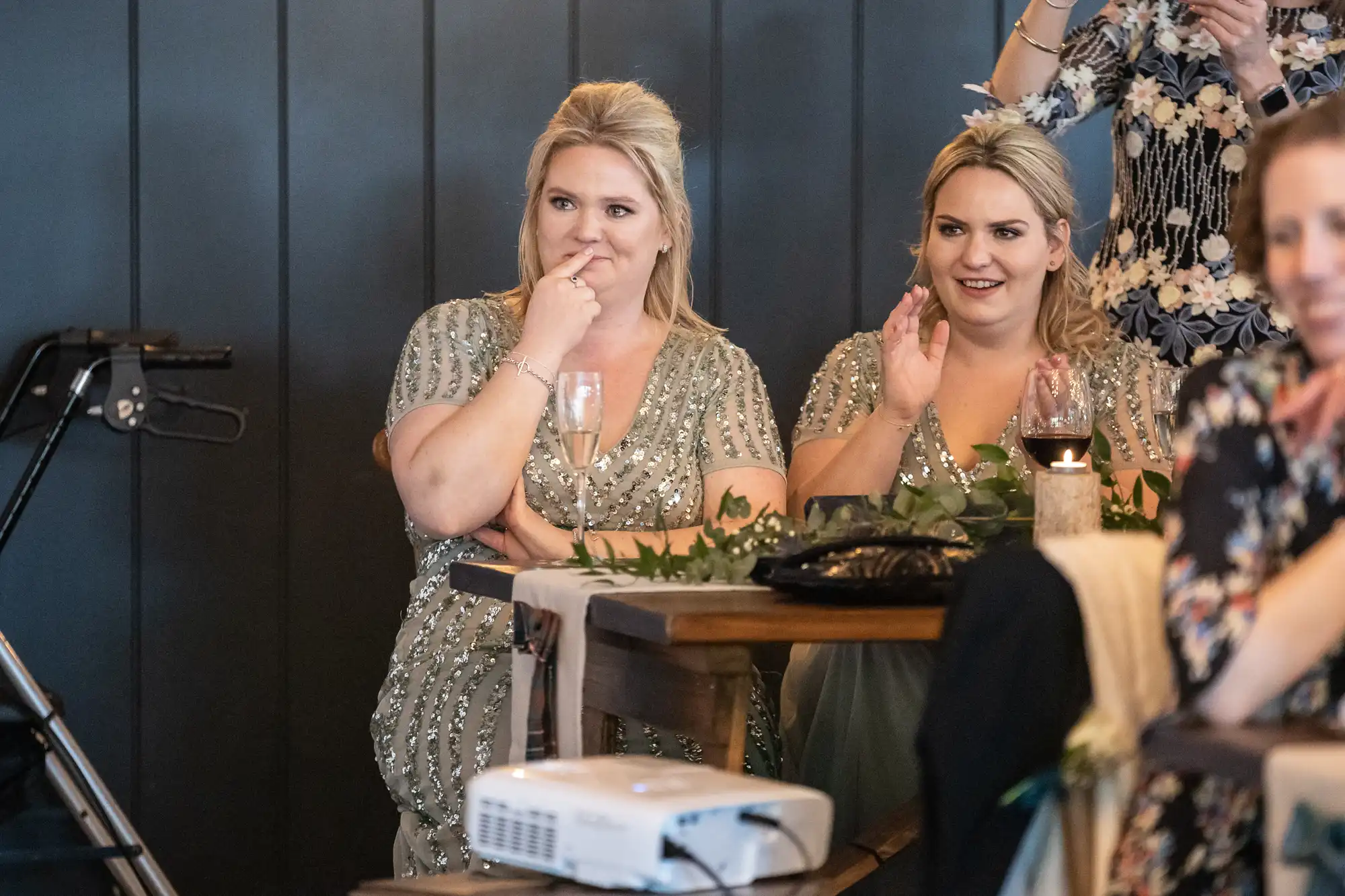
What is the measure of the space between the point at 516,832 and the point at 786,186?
5.61 ft

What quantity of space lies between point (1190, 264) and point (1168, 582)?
125cm

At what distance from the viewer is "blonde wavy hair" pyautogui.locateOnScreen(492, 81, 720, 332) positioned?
7.27ft

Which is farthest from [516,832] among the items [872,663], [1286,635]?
[872,663]

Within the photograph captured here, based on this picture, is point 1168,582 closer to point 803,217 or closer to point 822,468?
point 822,468

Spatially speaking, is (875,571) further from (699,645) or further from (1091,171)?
(1091,171)

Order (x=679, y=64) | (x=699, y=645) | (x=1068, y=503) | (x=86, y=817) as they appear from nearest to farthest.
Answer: (x=699, y=645), (x=1068, y=503), (x=86, y=817), (x=679, y=64)

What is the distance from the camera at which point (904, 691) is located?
79.4 inches

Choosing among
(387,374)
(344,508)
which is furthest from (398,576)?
(387,374)

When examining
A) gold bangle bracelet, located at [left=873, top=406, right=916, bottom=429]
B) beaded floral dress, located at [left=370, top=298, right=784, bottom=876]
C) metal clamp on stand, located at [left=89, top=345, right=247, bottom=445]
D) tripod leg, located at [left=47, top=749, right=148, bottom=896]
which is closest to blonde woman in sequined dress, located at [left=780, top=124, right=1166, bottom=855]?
gold bangle bracelet, located at [left=873, top=406, right=916, bottom=429]

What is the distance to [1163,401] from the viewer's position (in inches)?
84.4

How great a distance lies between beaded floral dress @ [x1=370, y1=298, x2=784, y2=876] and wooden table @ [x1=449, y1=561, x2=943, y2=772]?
384 mm

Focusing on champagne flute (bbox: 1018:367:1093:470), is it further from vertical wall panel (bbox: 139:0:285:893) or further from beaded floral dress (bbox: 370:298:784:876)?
vertical wall panel (bbox: 139:0:285:893)

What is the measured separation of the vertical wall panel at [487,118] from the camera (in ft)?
8.60

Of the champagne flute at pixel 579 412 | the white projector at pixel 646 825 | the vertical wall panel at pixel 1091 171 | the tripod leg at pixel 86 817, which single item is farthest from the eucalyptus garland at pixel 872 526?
the vertical wall panel at pixel 1091 171
